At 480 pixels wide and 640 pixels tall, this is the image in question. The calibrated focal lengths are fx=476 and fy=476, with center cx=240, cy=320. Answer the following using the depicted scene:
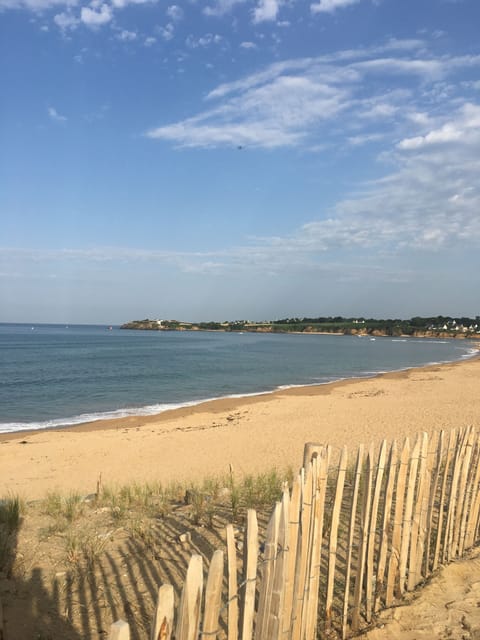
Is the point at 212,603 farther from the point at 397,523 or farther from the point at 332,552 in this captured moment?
the point at 397,523

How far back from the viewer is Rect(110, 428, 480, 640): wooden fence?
205 cm

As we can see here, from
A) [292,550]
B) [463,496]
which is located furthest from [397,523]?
[292,550]

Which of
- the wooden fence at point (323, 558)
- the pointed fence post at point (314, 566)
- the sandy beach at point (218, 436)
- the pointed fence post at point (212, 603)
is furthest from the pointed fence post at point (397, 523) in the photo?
the sandy beach at point (218, 436)

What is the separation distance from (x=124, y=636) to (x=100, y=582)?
8.29 ft

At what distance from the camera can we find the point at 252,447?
40.2ft

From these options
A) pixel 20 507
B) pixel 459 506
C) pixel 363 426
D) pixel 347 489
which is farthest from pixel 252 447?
pixel 459 506

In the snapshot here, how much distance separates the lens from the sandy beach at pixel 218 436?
33.5ft

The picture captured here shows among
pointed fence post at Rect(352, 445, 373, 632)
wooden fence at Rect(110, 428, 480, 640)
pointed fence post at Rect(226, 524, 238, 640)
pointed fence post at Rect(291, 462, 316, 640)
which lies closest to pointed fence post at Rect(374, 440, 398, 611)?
wooden fence at Rect(110, 428, 480, 640)

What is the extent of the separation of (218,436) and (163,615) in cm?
1214

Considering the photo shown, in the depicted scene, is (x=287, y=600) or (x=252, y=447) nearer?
(x=287, y=600)

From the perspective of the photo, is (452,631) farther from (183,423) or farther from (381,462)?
(183,423)

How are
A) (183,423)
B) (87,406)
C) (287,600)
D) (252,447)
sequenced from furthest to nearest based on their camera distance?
(87,406) → (183,423) → (252,447) → (287,600)

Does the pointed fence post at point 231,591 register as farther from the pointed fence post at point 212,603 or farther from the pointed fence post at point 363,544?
the pointed fence post at point 363,544

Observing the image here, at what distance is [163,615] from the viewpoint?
5.94 ft
